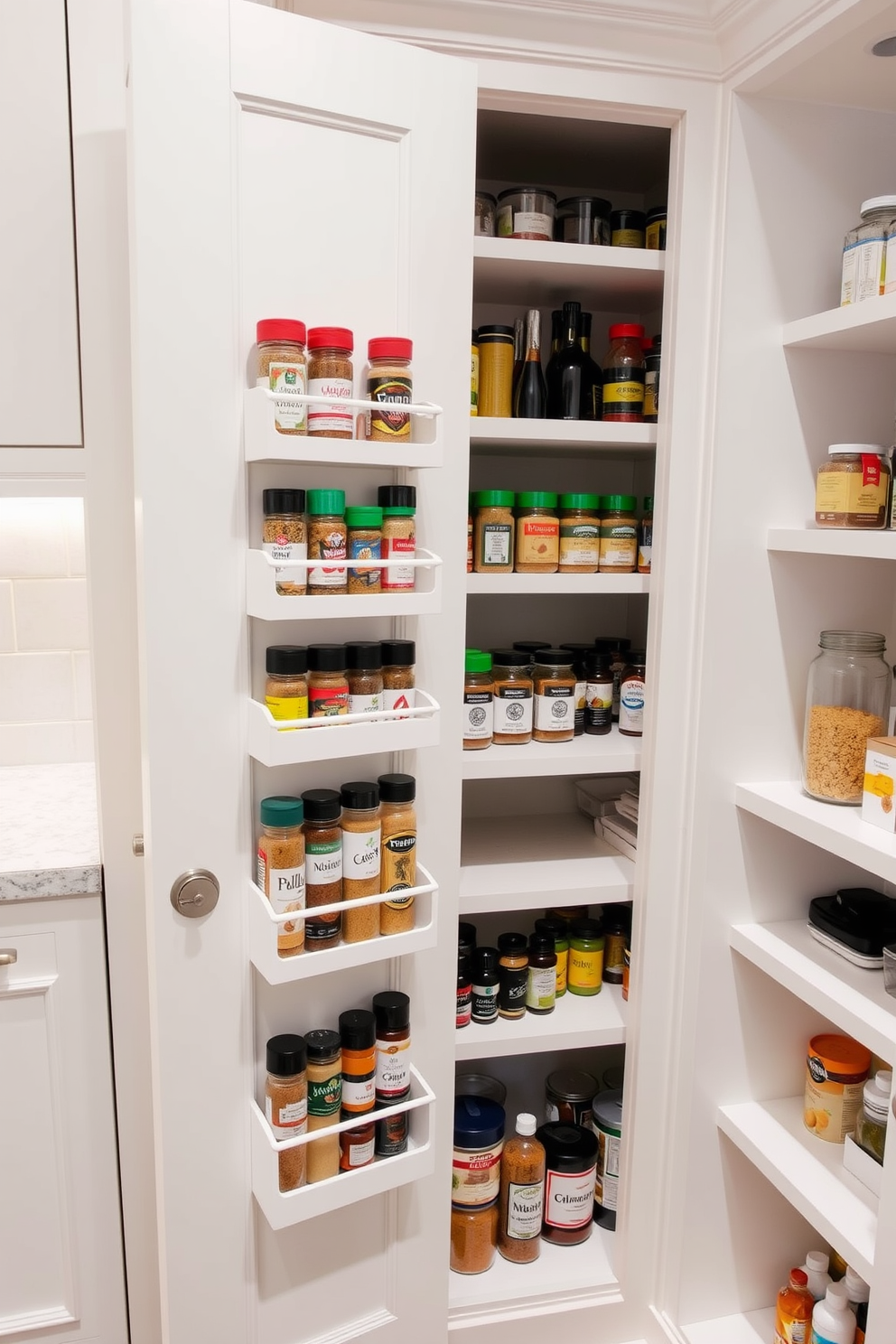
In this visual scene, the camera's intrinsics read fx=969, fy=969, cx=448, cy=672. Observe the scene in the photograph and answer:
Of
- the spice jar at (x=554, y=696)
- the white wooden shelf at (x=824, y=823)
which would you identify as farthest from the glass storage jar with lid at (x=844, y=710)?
the spice jar at (x=554, y=696)

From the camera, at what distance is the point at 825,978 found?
1.38 meters

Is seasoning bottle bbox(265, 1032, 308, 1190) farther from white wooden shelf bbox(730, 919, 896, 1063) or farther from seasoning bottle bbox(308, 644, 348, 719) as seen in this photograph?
white wooden shelf bbox(730, 919, 896, 1063)

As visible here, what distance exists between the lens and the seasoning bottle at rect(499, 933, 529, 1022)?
1.65 metres

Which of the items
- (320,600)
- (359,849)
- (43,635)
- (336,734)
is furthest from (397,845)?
(43,635)

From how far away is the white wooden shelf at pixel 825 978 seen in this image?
1.26 m

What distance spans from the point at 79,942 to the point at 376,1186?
0.57 m

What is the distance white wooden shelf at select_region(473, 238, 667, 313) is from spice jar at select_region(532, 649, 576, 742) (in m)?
0.62

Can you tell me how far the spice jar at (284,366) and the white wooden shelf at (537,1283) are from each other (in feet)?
4.60

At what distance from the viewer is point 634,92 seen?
4.48 feet

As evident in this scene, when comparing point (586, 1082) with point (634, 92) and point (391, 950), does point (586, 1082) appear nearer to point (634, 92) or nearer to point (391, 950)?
point (391, 950)

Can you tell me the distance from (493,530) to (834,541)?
0.51 m

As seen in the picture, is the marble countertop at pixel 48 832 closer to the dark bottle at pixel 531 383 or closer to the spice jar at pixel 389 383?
the spice jar at pixel 389 383

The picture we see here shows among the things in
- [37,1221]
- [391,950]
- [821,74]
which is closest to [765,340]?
[821,74]

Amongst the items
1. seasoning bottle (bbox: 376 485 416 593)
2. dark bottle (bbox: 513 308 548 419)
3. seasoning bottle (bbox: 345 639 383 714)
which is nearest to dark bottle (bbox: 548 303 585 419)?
dark bottle (bbox: 513 308 548 419)
